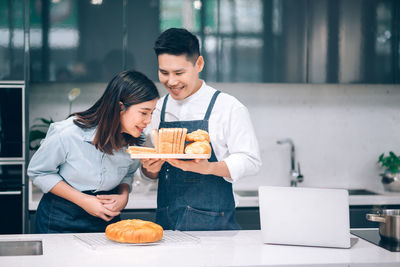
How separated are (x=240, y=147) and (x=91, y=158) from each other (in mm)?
656

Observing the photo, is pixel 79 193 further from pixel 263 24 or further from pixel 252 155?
pixel 263 24

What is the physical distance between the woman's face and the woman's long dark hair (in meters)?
0.02

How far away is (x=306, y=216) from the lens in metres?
1.92

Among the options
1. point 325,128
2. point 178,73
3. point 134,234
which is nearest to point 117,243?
point 134,234

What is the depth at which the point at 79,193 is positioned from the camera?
86.0 inches

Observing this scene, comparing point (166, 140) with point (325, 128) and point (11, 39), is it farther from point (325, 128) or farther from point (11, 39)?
point (325, 128)

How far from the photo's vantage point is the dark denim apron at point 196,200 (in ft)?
7.56

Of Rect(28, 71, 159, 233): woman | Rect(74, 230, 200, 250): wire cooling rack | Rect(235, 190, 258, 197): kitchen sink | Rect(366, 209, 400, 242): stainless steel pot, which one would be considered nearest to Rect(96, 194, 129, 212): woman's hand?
Rect(28, 71, 159, 233): woman

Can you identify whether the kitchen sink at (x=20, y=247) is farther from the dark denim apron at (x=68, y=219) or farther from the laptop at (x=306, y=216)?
the laptop at (x=306, y=216)

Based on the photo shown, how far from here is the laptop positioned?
190 cm

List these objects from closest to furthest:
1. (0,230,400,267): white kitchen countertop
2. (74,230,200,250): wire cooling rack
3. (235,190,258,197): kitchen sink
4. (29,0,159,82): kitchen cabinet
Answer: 1. (0,230,400,267): white kitchen countertop
2. (74,230,200,250): wire cooling rack
3. (29,0,159,82): kitchen cabinet
4. (235,190,258,197): kitchen sink

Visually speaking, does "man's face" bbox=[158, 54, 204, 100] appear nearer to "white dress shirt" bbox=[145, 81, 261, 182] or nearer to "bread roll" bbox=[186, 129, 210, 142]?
"white dress shirt" bbox=[145, 81, 261, 182]

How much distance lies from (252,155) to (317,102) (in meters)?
2.01

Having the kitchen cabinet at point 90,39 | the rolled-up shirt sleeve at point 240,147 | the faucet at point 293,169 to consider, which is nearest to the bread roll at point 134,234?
the rolled-up shirt sleeve at point 240,147
